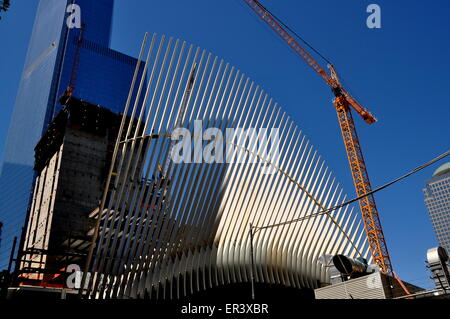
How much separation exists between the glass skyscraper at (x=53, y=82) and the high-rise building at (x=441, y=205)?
148m

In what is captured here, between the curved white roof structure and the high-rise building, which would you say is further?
the high-rise building

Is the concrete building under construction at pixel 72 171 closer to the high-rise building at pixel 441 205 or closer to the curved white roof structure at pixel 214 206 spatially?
the curved white roof structure at pixel 214 206

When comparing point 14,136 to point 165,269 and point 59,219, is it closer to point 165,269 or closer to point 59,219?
point 59,219

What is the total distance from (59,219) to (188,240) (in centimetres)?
4154

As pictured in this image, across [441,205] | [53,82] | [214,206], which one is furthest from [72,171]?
[441,205]

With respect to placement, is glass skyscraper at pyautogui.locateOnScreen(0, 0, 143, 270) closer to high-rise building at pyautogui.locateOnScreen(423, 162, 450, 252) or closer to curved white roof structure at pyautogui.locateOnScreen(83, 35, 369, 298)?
curved white roof structure at pyautogui.locateOnScreen(83, 35, 369, 298)

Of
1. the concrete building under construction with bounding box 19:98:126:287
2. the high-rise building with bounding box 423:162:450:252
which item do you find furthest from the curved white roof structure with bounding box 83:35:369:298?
the high-rise building with bounding box 423:162:450:252

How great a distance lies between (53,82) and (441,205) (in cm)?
17111

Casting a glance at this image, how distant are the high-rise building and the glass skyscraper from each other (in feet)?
485

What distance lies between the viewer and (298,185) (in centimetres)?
2275

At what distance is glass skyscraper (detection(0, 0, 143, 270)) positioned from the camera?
128 m

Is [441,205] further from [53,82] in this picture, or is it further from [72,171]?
[72,171]

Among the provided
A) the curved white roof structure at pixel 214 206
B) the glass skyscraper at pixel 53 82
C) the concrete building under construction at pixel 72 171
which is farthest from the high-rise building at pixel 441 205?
the curved white roof structure at pixel 214 206

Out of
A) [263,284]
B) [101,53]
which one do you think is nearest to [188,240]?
[263,284]
